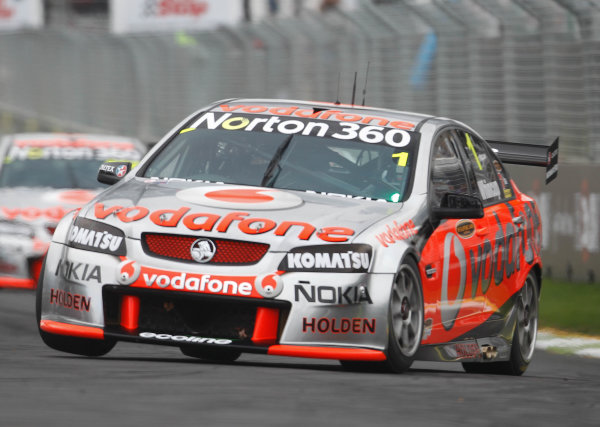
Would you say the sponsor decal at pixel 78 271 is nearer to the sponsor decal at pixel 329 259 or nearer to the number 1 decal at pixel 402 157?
the sponsor decal at pixel 329 259

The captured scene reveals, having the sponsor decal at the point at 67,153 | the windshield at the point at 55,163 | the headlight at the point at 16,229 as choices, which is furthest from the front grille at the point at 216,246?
the sponsor decal at the point at 67,153

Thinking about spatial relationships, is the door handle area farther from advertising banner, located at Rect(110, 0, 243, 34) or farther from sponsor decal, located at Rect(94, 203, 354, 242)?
advertising banner, located at Rect(110, 0, 243, 34)

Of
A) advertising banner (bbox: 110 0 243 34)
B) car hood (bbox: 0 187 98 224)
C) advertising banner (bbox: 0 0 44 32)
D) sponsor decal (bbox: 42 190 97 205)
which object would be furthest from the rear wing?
advertising banner (bbox: 0 0 44 32)

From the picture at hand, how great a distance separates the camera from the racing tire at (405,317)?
7.67 m

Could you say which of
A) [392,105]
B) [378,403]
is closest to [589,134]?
[392,105]

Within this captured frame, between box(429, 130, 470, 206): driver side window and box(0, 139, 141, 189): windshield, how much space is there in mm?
6106

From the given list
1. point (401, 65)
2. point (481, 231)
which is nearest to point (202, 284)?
point (481, 231)

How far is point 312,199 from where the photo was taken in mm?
8109

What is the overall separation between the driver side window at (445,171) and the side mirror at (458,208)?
0.32ft

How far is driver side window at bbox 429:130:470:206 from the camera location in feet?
28.4

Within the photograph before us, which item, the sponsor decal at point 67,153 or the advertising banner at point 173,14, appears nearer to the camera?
the sponsor decal at point 67,153

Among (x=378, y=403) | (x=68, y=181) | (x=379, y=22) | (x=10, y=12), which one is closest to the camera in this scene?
(x=378, y=403)

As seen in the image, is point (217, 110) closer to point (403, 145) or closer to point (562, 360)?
point (403, 145)

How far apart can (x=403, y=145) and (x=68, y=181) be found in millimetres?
6449
